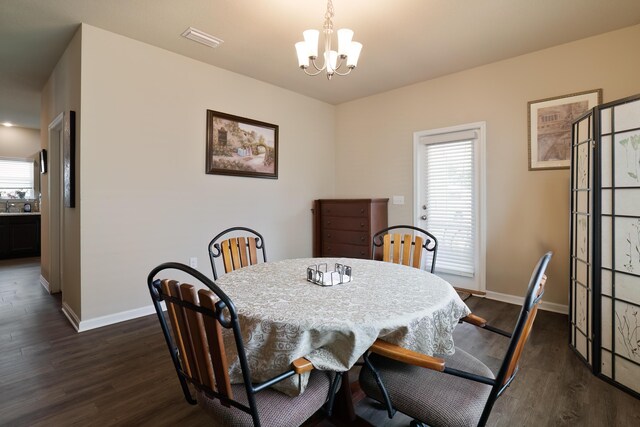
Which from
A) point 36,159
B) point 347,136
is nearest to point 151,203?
point 347,136

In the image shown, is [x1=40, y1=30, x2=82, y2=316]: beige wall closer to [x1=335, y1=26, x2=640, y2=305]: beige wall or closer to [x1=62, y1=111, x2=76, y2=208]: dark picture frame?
[x1=62, y1=111, x2=76, y2=208]: dark picture frame

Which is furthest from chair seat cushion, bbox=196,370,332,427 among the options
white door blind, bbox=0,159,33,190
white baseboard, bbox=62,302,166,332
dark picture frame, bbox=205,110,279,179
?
white door blind, bbox=0,159,33,190

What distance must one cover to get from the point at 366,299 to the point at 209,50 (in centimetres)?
306

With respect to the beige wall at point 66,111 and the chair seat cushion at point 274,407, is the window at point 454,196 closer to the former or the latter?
the chair seat cushion at point 274,407

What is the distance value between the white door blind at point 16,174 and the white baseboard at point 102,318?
5.27 metres

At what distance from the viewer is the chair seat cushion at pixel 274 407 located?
107 cm

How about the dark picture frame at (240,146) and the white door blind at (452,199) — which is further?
the white door blind at (452,199)

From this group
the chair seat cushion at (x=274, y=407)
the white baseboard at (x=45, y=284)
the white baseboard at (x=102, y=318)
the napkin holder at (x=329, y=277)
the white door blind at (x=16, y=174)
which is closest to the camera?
the chair seat cushion at (x=274, y=407)

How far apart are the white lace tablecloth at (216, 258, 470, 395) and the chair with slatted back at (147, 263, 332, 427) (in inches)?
2.7

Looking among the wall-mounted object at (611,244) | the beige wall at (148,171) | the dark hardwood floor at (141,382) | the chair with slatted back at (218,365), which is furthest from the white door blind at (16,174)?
the wall-mounted object at (611,244)

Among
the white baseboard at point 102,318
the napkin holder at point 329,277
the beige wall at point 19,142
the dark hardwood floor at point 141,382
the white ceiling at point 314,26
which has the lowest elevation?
the dark hardwood floor at point 141,382

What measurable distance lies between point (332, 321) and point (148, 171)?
277cm

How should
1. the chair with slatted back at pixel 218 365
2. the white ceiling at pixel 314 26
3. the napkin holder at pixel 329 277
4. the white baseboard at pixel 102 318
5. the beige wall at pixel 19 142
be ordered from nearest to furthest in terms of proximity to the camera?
the chair with slatted back at pixel 218 365, the napkin holder at pixel 329 277, the white ceiling at pixel 314 26, the white baseboard at pixel 102 318, the beige wall at pixel 19 142

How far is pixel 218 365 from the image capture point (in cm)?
100
